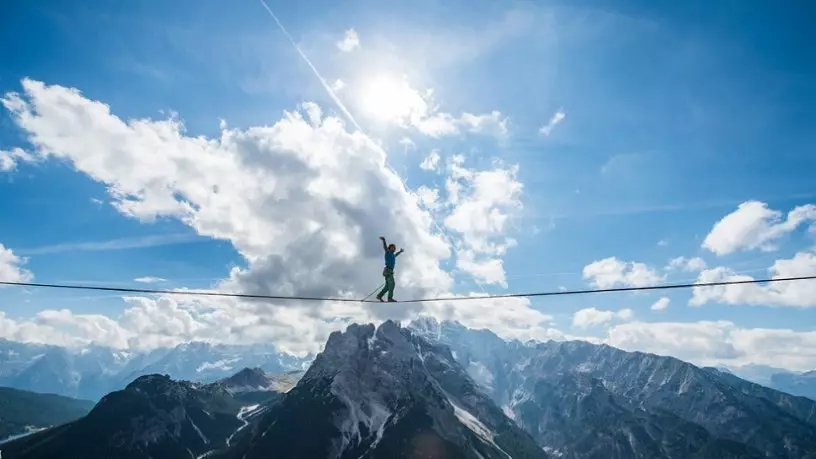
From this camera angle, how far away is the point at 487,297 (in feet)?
91.9

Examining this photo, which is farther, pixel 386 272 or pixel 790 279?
pixel 386 272

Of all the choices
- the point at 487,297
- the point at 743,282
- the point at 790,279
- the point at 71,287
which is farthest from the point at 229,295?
the point at 790,279

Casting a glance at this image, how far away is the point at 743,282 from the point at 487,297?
12.1 metres

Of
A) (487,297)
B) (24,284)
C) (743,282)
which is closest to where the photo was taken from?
(743,282)

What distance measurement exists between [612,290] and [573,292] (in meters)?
2.26

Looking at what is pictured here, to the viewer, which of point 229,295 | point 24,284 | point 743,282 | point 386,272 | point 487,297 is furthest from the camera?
point 386,272

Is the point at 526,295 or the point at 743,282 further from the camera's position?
the point at 526,295

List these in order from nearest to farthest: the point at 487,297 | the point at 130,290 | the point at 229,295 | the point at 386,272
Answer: the point at 130,290 → the point at 229,295 → the point at 487,297 → the point at 386,272

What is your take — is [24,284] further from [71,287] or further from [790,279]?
[790,279]

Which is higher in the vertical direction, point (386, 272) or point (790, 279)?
point (386, 272)

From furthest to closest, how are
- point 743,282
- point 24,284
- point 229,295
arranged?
→ point 229,295 < point 24,284 < point 743,282

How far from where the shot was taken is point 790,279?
65.4 ft

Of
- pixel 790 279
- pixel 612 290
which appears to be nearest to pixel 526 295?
pixel 612 290

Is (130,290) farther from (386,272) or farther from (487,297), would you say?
(487,297)
